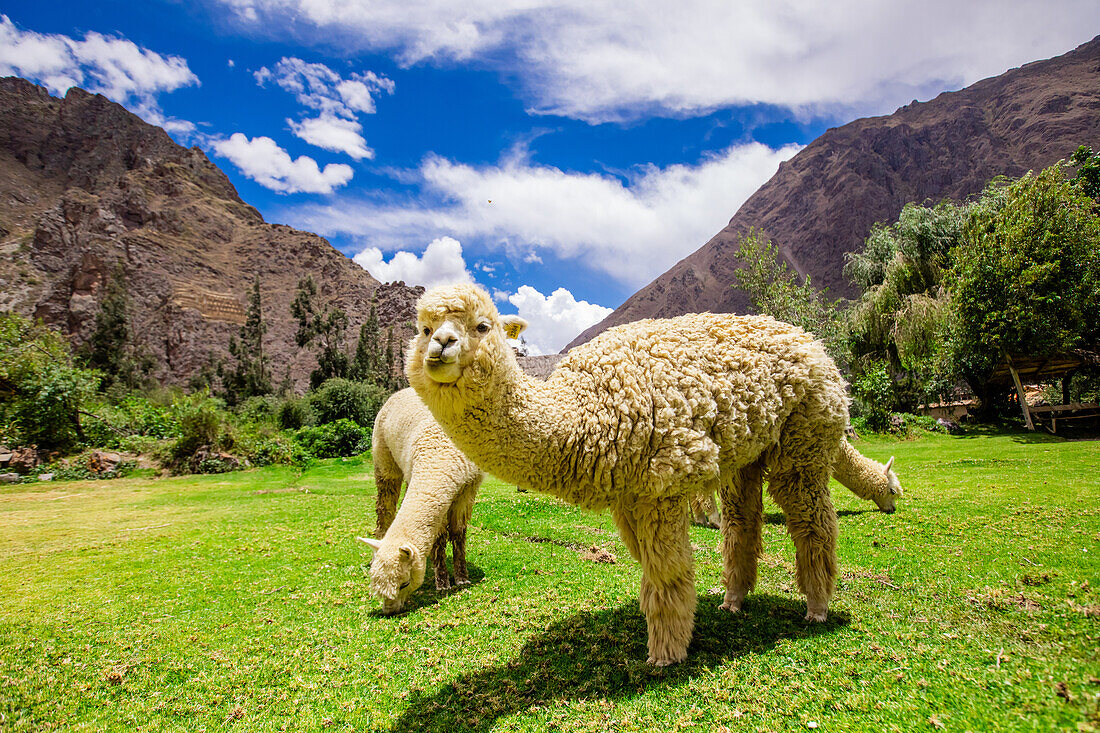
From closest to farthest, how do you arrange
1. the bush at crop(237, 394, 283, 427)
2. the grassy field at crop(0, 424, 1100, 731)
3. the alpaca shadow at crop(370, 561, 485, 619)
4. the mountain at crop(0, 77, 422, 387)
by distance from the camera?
the grassy field at crop(0, 424, 1100, 731) → the alpaca shadow at crop(370, 561, 485, 619) → the bush at crop(237, 394, 283, 427) → the mountain at crop(0, 77, 422, 387)

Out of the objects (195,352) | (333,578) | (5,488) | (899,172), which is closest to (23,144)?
(195,352)

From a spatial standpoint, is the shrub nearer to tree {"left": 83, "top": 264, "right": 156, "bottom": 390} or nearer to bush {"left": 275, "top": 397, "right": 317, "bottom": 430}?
bush {"left": 275, "top": 397, "right": 317, "bottom": 430}

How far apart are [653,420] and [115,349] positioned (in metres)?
68.8

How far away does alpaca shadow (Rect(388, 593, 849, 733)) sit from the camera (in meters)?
3.24

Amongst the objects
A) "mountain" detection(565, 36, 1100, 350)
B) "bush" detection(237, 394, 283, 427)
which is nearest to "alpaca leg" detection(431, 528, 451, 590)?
"bush" detection(237, 394, 283, 427)

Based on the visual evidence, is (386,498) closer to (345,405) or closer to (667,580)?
(667,580)

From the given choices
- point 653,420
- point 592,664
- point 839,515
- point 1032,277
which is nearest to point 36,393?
point 592,664

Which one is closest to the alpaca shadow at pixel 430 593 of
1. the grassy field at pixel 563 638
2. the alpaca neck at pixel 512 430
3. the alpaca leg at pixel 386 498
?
the grassy field at pixel 563 638

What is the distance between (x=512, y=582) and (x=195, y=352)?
86.1 metres

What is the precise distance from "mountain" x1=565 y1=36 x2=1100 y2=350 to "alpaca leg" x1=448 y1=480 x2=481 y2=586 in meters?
58.8

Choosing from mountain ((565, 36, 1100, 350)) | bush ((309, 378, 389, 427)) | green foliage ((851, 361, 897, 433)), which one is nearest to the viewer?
green foliage ((851, 361, 897, 433))

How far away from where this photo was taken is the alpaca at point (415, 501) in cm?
456

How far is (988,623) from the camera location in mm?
3424

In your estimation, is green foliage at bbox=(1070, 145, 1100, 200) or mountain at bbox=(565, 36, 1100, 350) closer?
green foliage at bbox=(1070, 145, 1100, 200)
